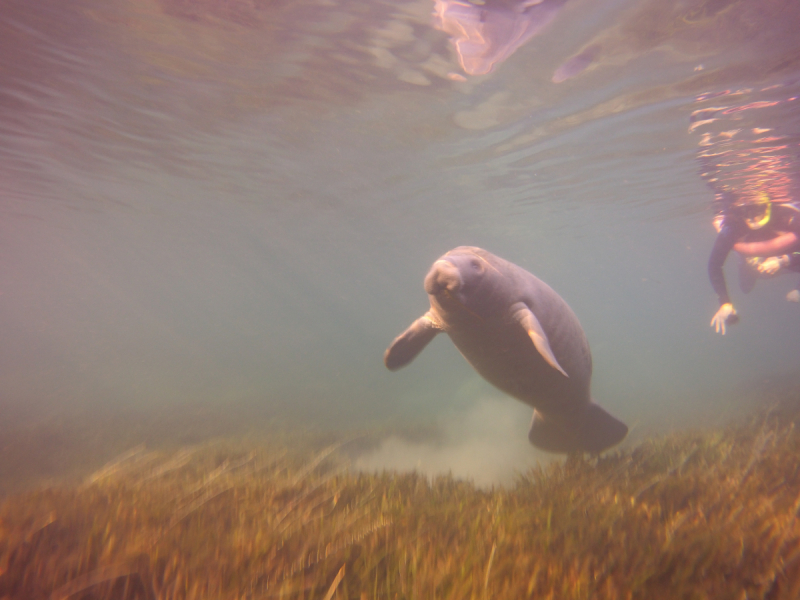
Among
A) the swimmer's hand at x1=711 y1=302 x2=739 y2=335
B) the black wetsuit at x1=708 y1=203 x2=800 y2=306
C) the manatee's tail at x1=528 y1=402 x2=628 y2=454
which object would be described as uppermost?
the black wetsuit at x1=708 y1=203 x2=800 y2=306

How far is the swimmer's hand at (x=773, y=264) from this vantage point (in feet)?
25.7

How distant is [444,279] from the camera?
126 inches

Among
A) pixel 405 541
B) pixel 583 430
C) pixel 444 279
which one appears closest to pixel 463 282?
pixel 444 279

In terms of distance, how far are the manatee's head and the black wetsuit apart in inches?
226

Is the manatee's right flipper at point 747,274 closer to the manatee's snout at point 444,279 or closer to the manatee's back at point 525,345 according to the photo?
the manatee's back at point 525,345

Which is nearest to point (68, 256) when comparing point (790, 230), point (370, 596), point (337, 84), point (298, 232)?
point (298, 232)

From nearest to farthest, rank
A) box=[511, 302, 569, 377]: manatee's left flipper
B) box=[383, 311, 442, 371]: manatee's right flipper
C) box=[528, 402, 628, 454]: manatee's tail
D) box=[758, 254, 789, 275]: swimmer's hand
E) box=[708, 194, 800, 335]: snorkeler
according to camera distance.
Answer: box=[511, 302, 569, 377]: manatee's left flipper < box=[383, 311, 442, 371]: manatee's right flipper < box=[528, 402, 628, 454]: manatee's tail < box=[708, 194, 800, 335]: snorkeler < box=[758, 254, 789, 275]: swimmer's hand

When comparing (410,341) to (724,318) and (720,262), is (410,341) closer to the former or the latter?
(724,318)

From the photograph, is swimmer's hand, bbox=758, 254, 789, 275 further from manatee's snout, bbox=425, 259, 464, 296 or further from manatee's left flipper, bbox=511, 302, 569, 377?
manatee's snout, bbox=425, 259, 464, 296

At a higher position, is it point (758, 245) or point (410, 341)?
point (410, 341)

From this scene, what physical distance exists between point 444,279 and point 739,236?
916cm

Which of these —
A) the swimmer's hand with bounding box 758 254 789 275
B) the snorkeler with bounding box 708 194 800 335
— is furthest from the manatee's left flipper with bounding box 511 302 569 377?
the swimmer's hand with bounding box 758 254 789 275

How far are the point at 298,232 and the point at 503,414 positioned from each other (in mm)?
18363

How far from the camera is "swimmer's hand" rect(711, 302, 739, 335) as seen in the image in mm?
6062
